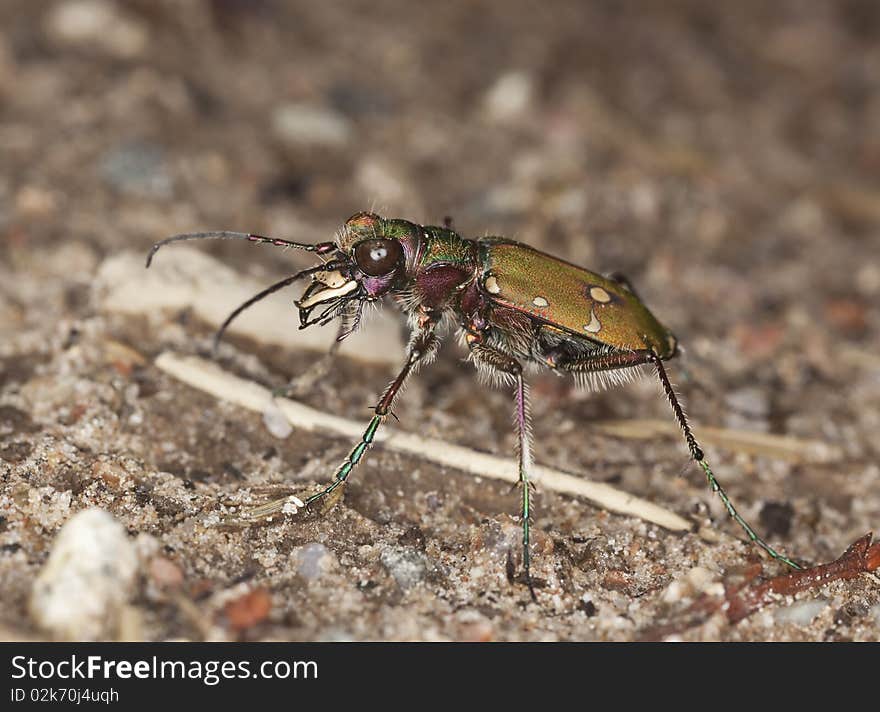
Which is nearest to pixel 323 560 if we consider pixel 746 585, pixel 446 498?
pixel 446 498

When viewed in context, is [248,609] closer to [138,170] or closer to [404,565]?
[404,565]

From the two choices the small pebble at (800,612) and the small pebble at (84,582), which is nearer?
the small pebble at (84,582)

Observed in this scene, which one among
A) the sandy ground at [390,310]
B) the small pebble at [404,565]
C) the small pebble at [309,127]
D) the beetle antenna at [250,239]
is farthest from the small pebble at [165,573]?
the small pebble at [309,127]

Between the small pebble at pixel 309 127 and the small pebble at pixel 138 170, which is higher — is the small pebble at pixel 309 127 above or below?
above

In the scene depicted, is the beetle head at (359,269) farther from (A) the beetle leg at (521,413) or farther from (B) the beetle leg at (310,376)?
(A) the beetle leg at (521,413)

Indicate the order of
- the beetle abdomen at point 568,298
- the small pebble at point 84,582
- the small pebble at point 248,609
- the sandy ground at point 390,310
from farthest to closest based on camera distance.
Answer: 1. the beetle abdomen at point 568,298
2. the sandy ground at point 390,310
3. the small pebble at point 248,609
4. the small pebble at point 84,582

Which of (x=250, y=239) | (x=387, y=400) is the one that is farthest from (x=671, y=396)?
(x=250, y=239)

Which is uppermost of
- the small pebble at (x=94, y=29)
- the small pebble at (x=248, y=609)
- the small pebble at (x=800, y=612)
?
the small pebble at (x=94, y=29)
